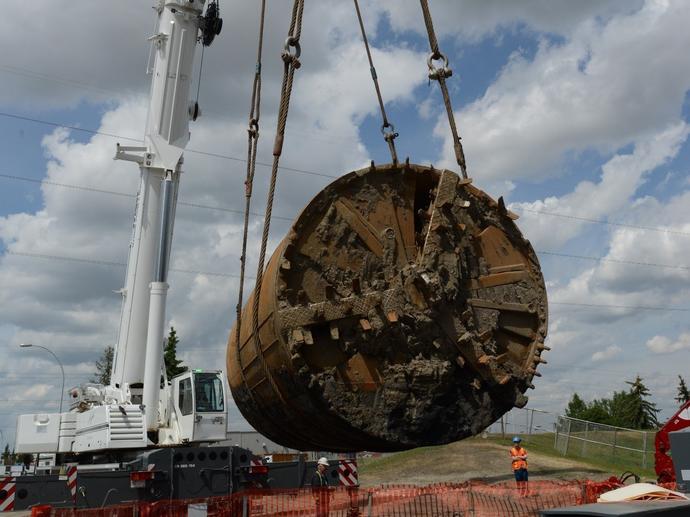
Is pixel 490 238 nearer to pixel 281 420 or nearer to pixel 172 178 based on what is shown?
pixel 281 420

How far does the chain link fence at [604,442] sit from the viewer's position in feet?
74.0

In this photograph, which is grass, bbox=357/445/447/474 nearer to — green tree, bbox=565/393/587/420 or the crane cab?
the crane cab

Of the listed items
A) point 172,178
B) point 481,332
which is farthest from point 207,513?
point 172,178

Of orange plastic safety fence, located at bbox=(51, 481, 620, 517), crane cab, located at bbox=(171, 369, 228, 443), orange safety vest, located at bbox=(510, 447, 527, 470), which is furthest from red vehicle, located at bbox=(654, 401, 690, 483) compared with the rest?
crane cab, located at bbox=(171, 369, 228, 443)

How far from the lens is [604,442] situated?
23453 millimetres

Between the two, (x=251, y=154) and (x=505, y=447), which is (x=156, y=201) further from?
(x=505, y=447)

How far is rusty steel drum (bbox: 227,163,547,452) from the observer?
5.39 m

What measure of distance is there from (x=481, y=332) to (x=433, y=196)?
1292mm

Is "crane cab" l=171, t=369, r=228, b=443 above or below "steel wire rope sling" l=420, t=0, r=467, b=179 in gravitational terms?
below

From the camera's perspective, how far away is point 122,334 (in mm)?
14758

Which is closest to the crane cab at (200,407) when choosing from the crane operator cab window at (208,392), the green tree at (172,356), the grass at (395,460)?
the crane operator cab window at (208,392)

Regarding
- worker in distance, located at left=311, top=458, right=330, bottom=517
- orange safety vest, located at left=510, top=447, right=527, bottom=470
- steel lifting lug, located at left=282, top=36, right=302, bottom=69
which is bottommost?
worker in distance, located at left=311, top=458, right=330, bottom=517

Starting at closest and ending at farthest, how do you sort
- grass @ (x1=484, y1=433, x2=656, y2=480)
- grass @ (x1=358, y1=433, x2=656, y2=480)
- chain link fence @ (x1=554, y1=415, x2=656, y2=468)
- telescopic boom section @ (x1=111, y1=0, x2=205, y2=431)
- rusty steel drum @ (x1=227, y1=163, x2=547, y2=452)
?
rusty steel drum @ (x1=227, y1=163, x2=547, y2=452) < telescopic boom section @ (x1=111, y1=0, x2=205, y2=431) < grass @ (x1=358, y1=433, x2=656, y2=480) < grass @ (x1=484, y1=433, x2=656, y2=480) < chain link fence @ (x1=554, y1=415, x2=656, y2=468)

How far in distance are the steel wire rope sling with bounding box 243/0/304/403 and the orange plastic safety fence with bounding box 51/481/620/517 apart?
5.61m
